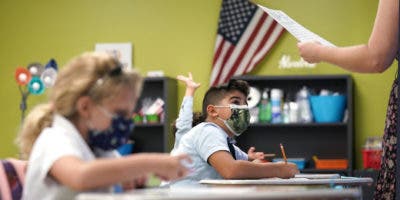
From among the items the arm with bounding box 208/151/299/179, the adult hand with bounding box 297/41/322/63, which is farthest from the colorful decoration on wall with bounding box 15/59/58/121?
the adult hand with bounding box 297/41/322/63

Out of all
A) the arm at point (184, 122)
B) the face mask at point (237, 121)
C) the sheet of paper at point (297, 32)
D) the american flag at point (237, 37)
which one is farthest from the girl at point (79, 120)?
the american flag at point (237, 37)

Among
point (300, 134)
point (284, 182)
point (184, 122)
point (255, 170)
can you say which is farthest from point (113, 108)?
point (300, 134)

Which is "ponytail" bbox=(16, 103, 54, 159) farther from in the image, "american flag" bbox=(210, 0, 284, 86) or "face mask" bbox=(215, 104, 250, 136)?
"american flag" bbox=(210, 0, 284, 86)

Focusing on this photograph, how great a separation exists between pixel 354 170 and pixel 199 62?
1928mm

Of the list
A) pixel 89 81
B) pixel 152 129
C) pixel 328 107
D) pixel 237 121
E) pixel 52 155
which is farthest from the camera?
pixel 152 129

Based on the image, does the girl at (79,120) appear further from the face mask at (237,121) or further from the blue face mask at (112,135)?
the face mask at (237,121)

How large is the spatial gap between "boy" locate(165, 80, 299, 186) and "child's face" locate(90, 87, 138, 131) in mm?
977

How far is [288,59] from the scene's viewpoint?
25.4 ft

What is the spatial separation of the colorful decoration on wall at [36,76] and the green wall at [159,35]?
1.17 ft

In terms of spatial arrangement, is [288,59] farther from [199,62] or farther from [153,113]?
[153,113]

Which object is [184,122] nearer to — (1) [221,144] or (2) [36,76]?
(1) [221,144]

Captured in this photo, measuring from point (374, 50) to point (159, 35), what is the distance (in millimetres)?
5819

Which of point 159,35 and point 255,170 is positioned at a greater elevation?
point 255,170

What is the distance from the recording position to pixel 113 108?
1.99m
